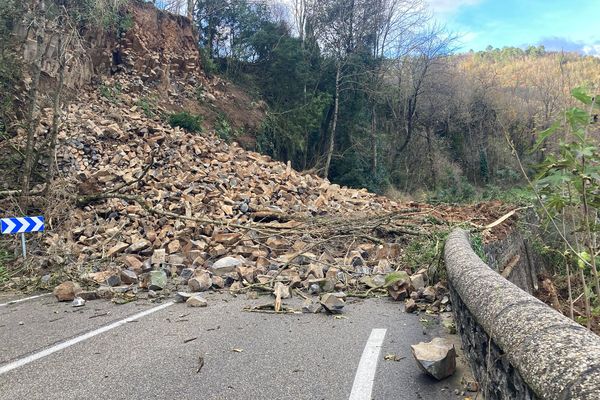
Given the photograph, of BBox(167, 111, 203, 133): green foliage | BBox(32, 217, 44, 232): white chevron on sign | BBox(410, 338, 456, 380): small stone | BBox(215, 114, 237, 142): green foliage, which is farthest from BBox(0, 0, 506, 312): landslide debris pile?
BBox(215, 114, 237, 142): green foliage

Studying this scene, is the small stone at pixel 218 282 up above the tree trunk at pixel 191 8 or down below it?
below

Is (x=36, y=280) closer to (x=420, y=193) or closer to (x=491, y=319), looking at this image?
(x=491, y=319)

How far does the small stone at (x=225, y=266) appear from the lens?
27.9 ft

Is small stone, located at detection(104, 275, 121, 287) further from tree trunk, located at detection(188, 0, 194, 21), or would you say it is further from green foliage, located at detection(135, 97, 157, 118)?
tree trunk, located at detection(188, 0, 194, 21)

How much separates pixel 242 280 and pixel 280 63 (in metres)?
22.9

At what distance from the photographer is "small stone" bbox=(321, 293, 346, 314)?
20.4 feet

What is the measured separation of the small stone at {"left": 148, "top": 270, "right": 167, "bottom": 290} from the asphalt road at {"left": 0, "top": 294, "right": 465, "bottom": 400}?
0.92 meters

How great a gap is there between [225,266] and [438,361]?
5437mm

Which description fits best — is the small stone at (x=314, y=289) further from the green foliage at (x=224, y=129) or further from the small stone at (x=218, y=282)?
the green foliage at (x=224, y=129)

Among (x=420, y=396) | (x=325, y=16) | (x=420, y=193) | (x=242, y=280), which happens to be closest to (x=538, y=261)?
(x=242, y=280)

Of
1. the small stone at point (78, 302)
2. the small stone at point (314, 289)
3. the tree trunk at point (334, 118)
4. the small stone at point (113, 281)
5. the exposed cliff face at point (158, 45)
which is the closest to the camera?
the small stone at point (78, 302)

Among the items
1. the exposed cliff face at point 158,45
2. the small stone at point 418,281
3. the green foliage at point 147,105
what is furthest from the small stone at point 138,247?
the exposed cliff face at point 158,45

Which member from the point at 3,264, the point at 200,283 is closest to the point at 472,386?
the point at 200,283

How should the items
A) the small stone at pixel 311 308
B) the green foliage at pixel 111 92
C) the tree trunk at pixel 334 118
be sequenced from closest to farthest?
the small stone at pixel 311 308
the green foliage at pixel 111 92
the tree trunk at pixel 334 118
